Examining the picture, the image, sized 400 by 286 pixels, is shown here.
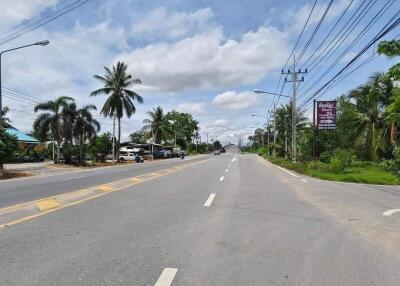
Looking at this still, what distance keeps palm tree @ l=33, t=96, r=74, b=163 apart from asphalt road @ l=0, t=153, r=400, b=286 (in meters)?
38.7

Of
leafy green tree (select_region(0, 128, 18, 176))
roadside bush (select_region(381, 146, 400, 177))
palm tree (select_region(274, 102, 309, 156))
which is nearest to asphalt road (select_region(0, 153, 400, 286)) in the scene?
roadside bush (select_region(381, 146, 400, 177))

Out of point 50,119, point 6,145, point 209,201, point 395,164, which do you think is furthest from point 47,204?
point 50,119

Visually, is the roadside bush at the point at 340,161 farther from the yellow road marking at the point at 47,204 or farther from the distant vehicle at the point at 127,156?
the distant vehicle at the point at 127,156

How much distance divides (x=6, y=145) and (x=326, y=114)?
23.2 metres

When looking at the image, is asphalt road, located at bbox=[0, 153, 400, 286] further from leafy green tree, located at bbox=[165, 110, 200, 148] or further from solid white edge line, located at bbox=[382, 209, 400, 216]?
leafy green tree, located at bbox=[165, 110, 200, 148]

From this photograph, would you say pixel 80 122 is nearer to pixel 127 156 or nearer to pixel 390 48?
pixel 127 156

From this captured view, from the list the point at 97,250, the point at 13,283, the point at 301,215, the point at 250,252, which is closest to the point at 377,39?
the point at 301,215

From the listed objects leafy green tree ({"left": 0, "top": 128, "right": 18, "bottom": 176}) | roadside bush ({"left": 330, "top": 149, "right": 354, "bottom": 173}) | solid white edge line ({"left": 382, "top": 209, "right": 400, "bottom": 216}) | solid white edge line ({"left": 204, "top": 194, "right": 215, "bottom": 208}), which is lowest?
solid white edge line ({"left": 382, "top": 209, "right": 400, "bottom": 216})

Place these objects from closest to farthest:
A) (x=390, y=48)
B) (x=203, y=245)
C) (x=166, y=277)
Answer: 1. (x=166, y=277)
2. (x=203, y=245)
3. (x=390, y=48)

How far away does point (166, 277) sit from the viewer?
5.94 metres

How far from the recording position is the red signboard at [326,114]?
37375mm

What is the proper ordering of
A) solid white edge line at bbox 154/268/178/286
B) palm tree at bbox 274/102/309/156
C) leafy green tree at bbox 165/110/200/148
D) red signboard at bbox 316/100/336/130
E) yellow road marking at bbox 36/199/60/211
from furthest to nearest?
1. leafy green tree at bbox 165/110/200/148
2. palm tree at bbox 274/102/309/156
3. red signboard at bbox 316/100/336/130
4. yellow road marking at bbox 36/199/60/211
5. solid white edge line at bbox 154/268/178/286

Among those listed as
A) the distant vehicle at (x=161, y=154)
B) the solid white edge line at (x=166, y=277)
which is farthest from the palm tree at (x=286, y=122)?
the solid white edge line at (x=166, y=277)

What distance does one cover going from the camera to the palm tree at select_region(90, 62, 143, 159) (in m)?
59.4
